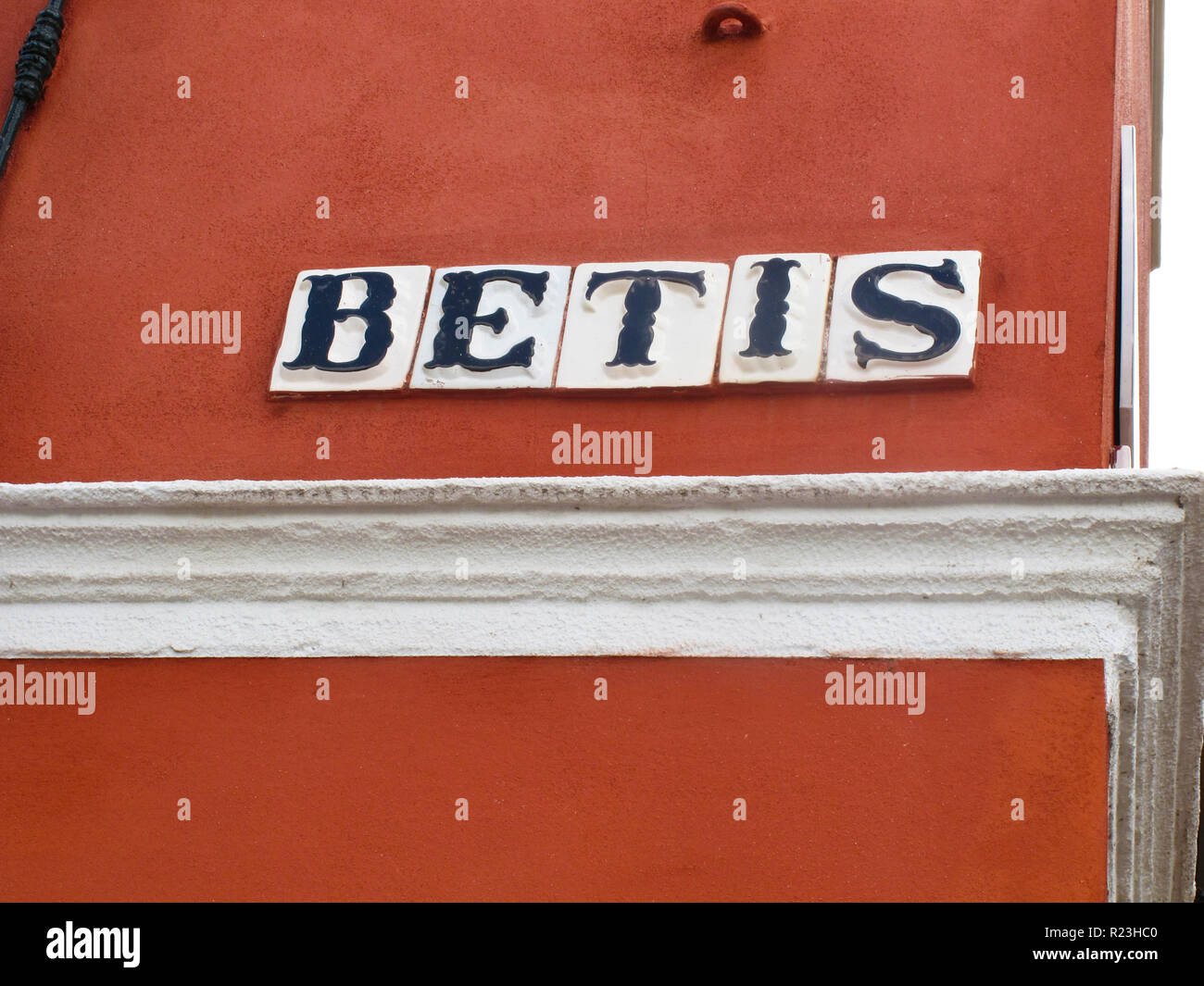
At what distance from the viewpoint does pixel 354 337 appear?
4.00 m

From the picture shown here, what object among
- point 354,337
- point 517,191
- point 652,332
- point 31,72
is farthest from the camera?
point 31,72

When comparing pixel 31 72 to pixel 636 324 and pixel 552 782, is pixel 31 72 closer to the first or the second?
pixel 636 324

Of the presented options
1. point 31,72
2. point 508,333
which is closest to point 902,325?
point 508,333

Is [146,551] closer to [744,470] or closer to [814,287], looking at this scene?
[744,470]

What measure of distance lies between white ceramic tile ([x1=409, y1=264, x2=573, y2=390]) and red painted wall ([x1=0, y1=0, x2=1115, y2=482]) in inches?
2.5

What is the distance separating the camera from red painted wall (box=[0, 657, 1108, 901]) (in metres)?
3.45

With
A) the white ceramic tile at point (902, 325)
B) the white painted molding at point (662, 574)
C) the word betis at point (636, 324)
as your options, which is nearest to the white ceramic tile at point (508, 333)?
the word betis at point (636, 324)

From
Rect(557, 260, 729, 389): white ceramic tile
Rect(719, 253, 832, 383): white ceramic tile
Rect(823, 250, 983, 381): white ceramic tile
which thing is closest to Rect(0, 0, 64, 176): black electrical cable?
Rect(557, 260, 729, 389): white ceramic tile

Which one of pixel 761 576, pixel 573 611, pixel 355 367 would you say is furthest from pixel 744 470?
pixel 355 367

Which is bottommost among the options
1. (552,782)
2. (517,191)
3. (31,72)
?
(552,782)

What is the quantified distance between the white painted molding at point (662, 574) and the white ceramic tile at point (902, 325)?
39 cm

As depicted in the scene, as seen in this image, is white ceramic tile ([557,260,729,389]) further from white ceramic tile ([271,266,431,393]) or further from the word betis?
white ceramic tile ([271,266,431,393])

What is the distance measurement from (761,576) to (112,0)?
9.62 feet

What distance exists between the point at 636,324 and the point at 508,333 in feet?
1.23
